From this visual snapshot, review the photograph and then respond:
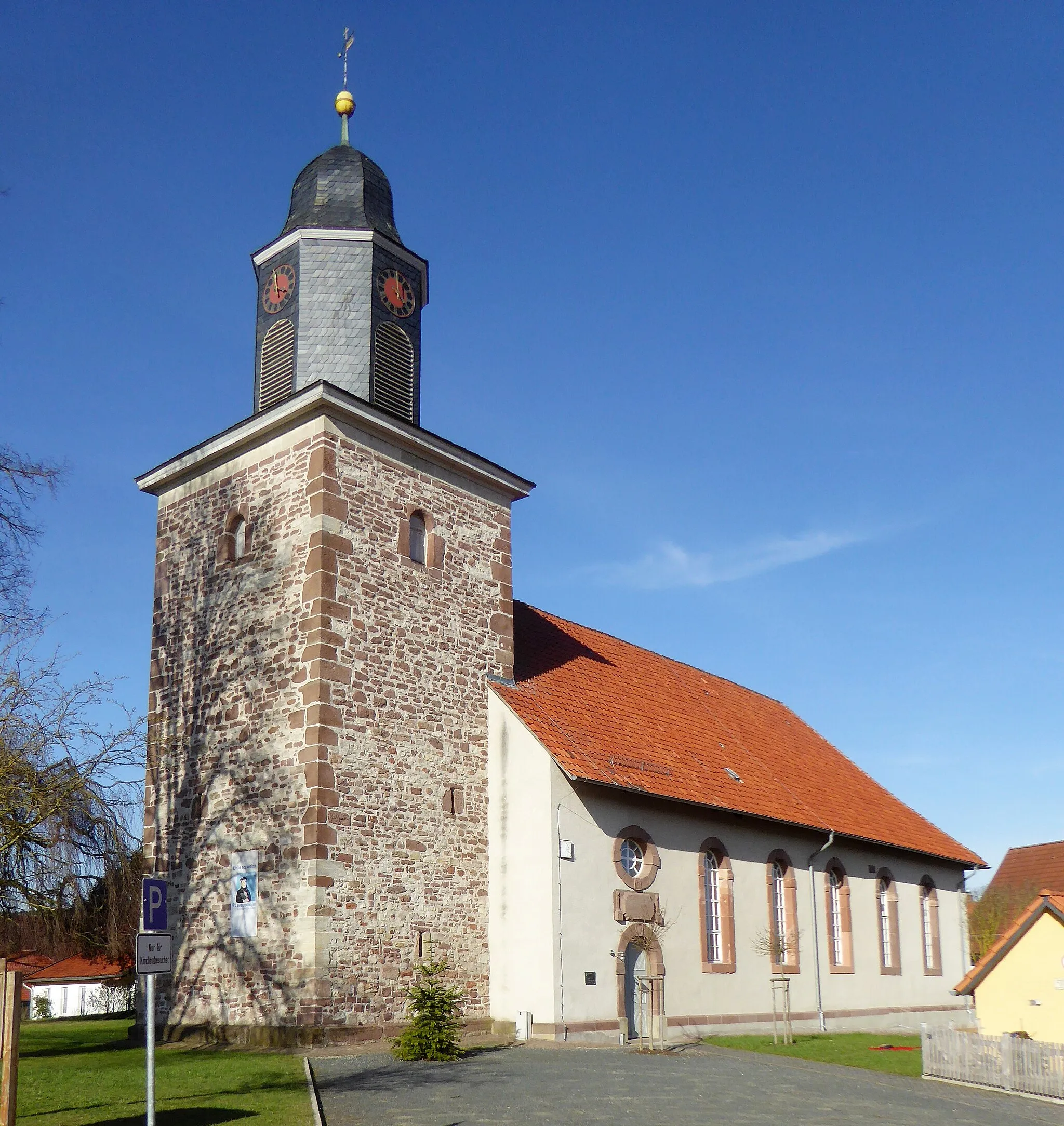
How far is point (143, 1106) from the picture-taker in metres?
10.8

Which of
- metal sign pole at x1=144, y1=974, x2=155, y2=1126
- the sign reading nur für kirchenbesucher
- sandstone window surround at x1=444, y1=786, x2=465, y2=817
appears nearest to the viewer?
metal sign pole at x1=144, y1=974, x2=155, y2=1126

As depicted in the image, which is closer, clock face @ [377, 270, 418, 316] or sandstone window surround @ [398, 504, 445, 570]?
sandstone window surround @ [398, 504, 445, 570]

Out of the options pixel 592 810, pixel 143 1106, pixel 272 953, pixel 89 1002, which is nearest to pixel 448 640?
pixel 592 810

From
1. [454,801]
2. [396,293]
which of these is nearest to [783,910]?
[454,801]

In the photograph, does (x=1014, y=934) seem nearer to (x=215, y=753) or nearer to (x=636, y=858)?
(x=636, y=858)

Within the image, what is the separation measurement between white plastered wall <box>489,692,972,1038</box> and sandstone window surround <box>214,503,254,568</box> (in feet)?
15.4

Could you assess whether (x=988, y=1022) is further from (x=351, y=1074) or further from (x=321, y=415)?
(x=321, y=415)

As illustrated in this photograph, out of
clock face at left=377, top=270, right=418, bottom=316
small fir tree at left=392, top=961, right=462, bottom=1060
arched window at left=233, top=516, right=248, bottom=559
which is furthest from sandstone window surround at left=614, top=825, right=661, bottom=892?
clock face at left=377, top=270, right=418, bottom=316

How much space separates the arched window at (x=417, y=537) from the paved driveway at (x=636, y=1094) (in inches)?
289

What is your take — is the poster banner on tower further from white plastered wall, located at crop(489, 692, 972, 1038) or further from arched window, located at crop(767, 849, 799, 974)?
arched window, located at crop(767, 849, 799, 974)

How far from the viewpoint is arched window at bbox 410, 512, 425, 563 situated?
18906mm

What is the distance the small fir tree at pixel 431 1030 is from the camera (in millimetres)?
14578

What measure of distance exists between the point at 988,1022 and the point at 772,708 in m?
14.4

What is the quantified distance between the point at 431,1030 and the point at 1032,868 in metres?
33.5
